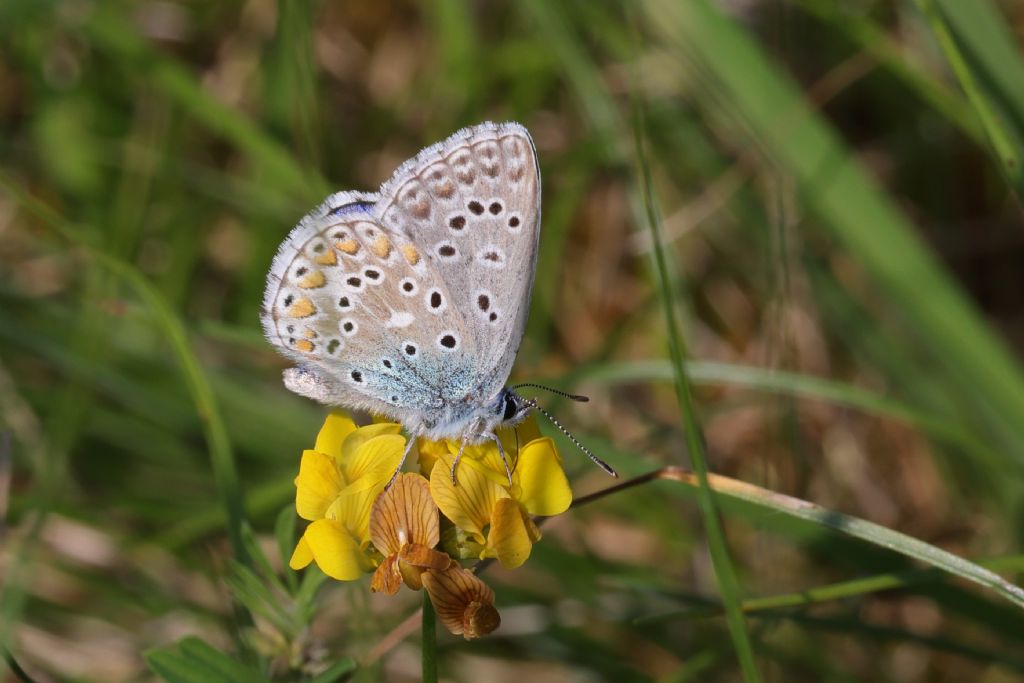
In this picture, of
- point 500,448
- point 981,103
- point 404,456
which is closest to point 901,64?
point 981,103

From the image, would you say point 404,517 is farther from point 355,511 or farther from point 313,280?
point 313,280

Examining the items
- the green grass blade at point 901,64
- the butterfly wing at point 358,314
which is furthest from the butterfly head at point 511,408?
the green grass blade at point 901,64

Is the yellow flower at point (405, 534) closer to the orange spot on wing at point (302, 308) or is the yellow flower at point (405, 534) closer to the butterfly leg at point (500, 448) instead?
the butterfly leg at point (500, 448)

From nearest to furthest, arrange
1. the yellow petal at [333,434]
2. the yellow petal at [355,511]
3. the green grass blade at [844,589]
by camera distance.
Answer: the yellow petal at [355,511], the yellow petal at [333,434], the green grass blade at [844,589]

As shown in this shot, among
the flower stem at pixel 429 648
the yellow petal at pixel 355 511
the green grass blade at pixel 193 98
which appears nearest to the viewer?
the flower stem at pixel 429 648

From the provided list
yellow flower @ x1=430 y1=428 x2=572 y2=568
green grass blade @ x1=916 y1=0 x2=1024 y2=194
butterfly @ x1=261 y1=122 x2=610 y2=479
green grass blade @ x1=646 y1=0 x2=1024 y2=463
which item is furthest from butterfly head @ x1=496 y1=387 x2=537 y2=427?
green grass blade @ x1=646 y1=0 x2=1024 y2=463

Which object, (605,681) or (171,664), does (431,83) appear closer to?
(605,681)

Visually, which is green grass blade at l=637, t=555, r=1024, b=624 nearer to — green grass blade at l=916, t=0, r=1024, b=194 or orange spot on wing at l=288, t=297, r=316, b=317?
green grass blade at l=916, t=0, r=1024, b=194
